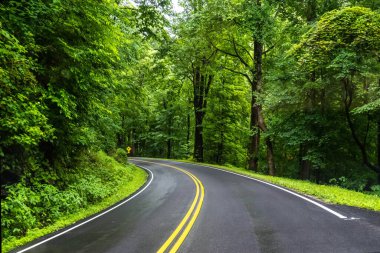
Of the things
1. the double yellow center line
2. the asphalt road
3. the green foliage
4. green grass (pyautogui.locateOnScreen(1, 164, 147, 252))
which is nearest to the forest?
the green foliage

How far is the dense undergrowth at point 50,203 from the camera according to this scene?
8.16m

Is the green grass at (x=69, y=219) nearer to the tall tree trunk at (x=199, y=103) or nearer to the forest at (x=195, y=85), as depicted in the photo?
the forest at (x=195, y=85)

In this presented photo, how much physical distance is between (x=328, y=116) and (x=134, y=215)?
14.1 m

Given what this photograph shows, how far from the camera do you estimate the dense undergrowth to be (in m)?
8.16

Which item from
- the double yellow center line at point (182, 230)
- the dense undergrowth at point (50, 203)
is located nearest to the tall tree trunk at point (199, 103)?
the dense undergrowth at point (50, 203)

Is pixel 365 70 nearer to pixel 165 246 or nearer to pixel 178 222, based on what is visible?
pixel 178 222

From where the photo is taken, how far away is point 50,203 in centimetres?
1023

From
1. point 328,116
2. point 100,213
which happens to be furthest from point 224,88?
point 100,213

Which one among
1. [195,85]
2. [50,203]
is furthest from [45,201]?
[195,85]

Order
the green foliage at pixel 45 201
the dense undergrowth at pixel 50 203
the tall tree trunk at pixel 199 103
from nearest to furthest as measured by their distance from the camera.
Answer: the dense undergrowth at pixel 50 203
the green foliage at pixel 45 201
the tall tree trunk at pixel 199 103

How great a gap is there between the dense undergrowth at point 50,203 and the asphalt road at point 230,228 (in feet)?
2.51

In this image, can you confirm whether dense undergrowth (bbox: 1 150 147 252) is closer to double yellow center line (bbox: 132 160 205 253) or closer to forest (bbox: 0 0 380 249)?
forest (bbox: 0 0 380 249)

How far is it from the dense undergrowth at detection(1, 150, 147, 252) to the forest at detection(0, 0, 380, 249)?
0.18 feet

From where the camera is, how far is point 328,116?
63.9ft
